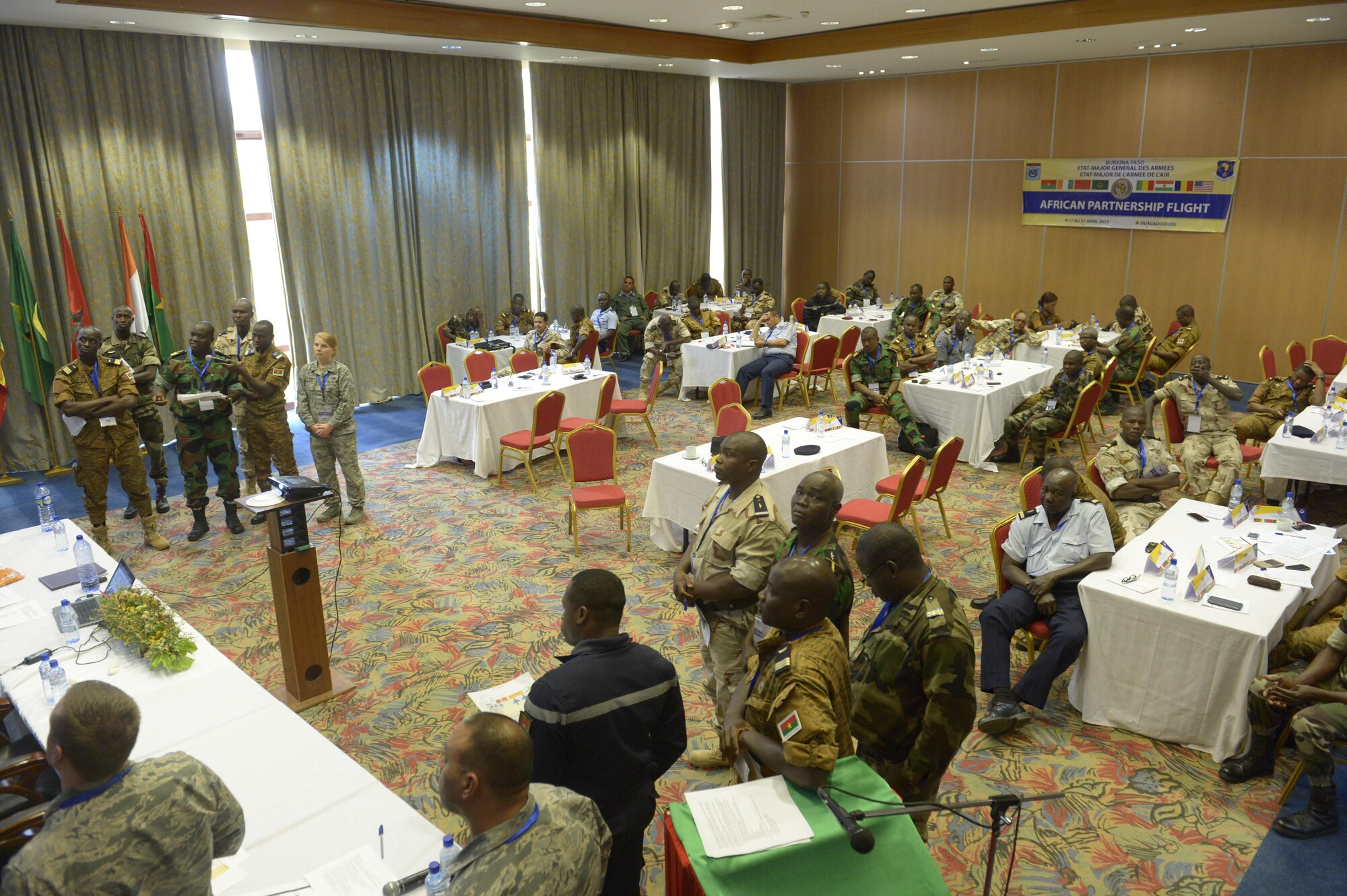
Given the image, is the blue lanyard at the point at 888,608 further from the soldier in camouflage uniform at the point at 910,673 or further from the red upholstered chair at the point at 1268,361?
the red upholstered chair at the point at 1268,361

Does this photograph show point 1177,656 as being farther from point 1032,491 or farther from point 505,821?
point 505,821

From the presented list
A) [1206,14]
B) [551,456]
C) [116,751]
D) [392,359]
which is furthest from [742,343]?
[116,751]

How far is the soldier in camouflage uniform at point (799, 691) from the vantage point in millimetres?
2498

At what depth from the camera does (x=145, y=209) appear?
9.08 meters

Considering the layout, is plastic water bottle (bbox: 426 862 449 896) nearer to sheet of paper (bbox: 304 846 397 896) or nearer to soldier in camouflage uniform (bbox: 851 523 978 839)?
sheet of paper (bbox: 304 846 397 896)

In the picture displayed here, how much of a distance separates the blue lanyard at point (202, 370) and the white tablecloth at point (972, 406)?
20.2 feet

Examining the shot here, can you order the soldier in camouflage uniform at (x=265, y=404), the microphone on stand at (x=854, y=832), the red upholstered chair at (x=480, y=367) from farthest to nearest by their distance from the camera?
the red upholstered chair at (x=480, y=367) < the soldier in camouflage uniform at (x=265, y=404) < the microphone on stand at (x=854, y=832)

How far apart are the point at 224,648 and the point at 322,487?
68.1 inches

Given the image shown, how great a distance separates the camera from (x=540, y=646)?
218 inches

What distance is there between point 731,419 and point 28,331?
21.3 feet

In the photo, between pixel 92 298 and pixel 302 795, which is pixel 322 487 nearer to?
pixel 302 795

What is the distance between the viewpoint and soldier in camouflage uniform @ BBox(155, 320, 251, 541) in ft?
22.6

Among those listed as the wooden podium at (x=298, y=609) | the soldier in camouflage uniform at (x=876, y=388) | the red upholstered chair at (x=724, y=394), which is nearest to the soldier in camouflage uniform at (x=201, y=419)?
the wooden podium at (x=298, y=609)

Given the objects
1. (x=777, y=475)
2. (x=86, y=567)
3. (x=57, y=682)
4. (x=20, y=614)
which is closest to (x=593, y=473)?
(x=777, y=475)
